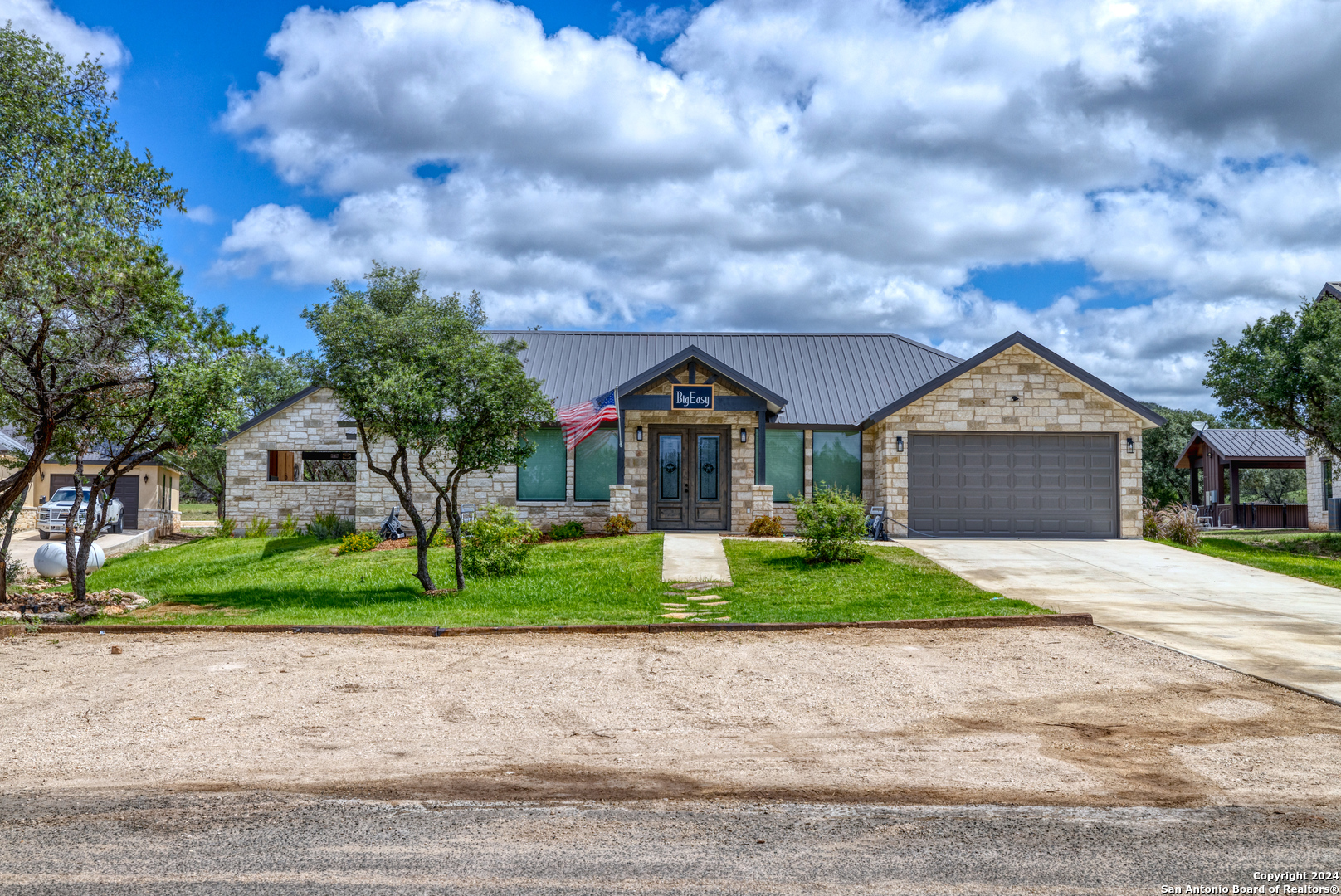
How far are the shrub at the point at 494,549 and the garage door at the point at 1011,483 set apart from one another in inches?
379

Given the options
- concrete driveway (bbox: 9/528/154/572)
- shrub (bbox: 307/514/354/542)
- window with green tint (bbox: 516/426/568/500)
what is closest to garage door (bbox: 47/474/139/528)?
concrete driveway (bbox: 9/528/154/572)

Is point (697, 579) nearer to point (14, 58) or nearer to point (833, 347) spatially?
point (14, 58)

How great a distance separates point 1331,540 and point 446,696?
2290cm

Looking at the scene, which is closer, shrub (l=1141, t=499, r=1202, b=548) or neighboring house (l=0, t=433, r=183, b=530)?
shrub (l=1141, t=499, r=1202, b=548)

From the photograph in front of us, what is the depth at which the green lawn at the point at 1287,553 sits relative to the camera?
47.9 feet

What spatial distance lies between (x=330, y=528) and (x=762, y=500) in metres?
11.1

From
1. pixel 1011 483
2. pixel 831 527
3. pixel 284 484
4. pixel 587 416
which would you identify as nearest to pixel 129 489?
pixel 284 484

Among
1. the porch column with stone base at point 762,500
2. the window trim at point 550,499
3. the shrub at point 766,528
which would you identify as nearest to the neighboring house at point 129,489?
the window trim at point 550,499

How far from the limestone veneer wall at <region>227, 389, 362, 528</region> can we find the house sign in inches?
365

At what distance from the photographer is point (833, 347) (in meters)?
25.1

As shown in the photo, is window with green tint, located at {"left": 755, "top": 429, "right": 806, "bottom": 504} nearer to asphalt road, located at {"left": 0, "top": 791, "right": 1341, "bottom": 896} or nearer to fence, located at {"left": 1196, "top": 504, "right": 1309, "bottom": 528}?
asphalt road, located at {"left": 0, "top": 791, "right": 1341, "bottom": 896}

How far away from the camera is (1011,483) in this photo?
19891mm

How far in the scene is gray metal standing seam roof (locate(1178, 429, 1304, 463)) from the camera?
1191 inches

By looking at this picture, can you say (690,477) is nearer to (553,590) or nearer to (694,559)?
(694,559)
